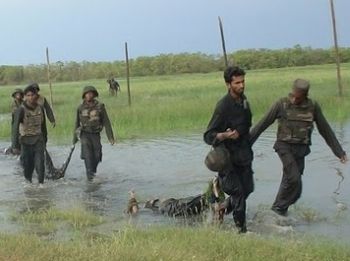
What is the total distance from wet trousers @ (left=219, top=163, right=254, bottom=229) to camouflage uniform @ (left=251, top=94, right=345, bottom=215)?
→ 0.77 meters

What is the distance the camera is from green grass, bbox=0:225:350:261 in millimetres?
5398

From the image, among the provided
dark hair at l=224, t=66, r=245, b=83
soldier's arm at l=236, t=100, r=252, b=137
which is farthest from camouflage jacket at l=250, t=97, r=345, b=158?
dark hair at l=224, t=66, r=245, b=83

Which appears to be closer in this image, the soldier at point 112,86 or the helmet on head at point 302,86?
the helmet on head at point 302,86

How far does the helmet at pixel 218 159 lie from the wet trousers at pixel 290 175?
1.31 meters

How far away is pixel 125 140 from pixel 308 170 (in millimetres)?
6875

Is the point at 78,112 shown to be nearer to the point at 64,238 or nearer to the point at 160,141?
the point at 64,238

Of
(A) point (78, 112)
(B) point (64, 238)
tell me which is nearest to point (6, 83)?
(A) point (78, 112)

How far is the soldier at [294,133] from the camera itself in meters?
7.98

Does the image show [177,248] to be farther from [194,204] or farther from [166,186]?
[166,186]

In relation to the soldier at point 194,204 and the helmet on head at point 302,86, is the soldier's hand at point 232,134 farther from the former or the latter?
the helmet on head at point 302,86

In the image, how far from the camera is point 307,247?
5.89m

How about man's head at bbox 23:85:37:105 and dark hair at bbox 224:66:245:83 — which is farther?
man's head at bbox 23:85:37:105

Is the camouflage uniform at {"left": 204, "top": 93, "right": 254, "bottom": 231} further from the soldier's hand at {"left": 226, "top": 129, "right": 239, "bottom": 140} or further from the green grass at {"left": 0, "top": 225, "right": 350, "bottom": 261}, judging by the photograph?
the green grass at {"left": 0, "top": 225, "right": 350, "bottom": 261}

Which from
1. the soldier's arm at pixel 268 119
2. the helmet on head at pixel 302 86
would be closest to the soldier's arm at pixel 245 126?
the soldier's arm at pixel 268 119
